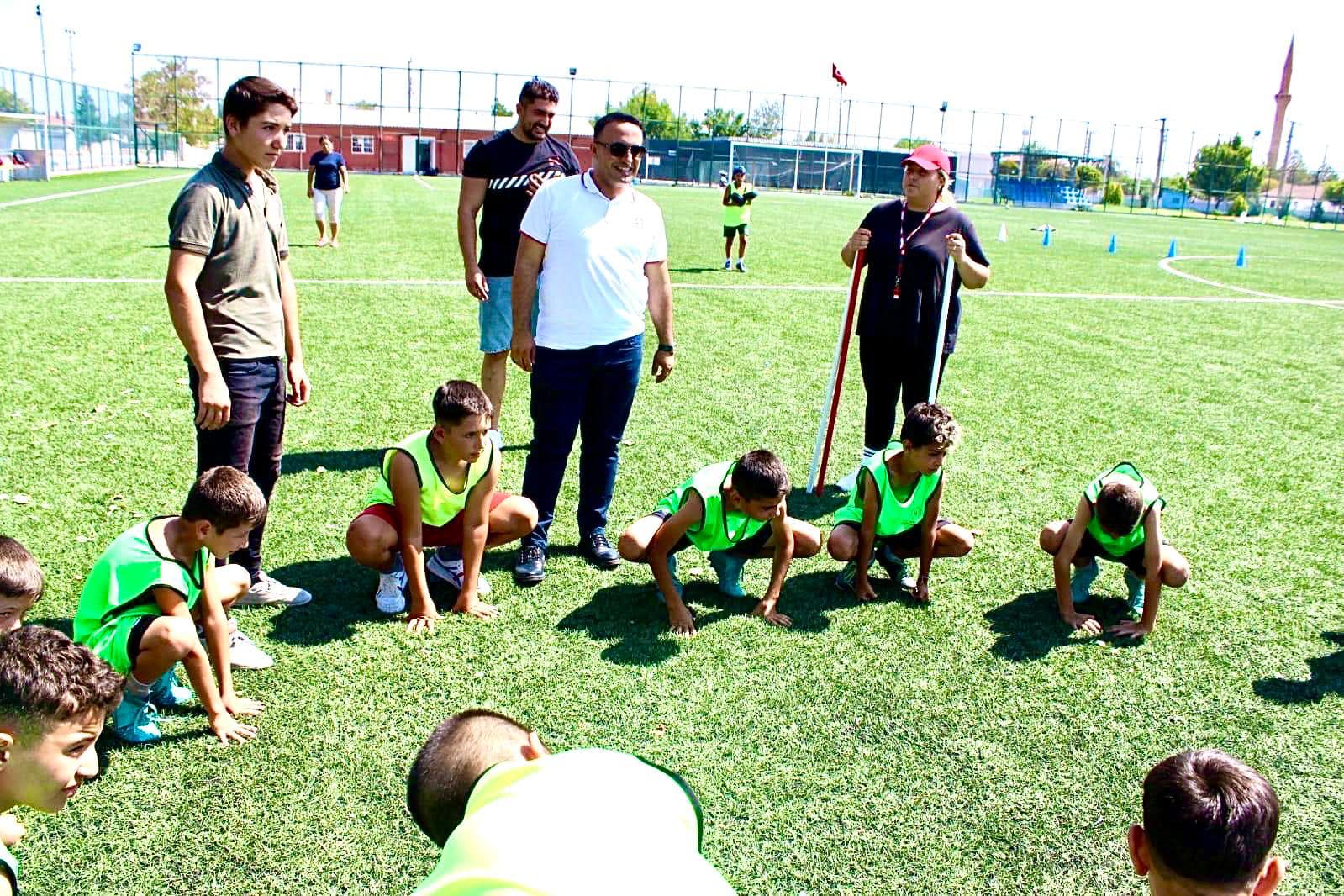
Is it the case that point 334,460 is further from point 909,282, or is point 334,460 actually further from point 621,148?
point 909,282

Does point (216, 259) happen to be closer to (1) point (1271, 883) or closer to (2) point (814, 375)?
(1) point (1271, 883)

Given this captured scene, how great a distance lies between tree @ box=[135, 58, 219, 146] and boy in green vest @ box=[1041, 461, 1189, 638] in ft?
199

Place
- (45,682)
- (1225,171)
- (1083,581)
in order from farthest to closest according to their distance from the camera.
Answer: (1225,171) → (1083,581) → (45,682)

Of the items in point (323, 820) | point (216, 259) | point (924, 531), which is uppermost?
point (216, 259)

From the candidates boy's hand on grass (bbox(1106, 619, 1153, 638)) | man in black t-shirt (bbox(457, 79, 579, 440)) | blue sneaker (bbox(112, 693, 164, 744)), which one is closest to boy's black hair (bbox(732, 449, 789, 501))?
boy's hand on grass (bbox(1106, 619, 1153, 638))

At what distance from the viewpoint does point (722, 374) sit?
894cm

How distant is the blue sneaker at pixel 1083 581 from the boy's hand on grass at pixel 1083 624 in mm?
316

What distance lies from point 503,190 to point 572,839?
4.81 meters

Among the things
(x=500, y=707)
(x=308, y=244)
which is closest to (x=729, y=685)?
(x=500, y=707)

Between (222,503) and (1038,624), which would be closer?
(222,503)

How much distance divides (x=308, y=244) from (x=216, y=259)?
14.0 meters

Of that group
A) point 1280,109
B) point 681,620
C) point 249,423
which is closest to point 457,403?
point 249,423

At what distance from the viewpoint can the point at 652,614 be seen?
448 cm

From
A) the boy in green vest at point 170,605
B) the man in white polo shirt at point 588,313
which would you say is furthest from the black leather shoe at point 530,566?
the boy in green vest at point 170,605
